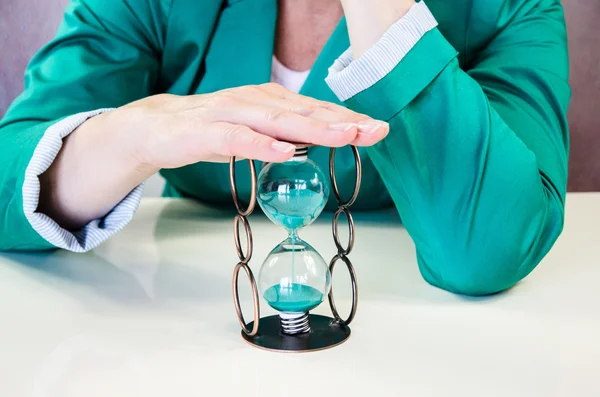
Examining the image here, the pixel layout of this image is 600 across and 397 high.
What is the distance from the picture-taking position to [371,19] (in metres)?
0.76

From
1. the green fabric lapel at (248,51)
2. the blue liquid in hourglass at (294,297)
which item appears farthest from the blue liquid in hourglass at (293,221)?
the green fabric lapel at (248,51)

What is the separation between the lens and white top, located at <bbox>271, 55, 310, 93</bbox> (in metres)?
1.14

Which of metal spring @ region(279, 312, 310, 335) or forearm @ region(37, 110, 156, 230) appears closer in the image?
metal spring @ region(279, 312, 310, 335)

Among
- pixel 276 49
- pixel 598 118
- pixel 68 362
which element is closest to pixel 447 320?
pixel 68 362

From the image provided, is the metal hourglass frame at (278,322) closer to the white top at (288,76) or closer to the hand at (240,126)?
the hand at (240,126)

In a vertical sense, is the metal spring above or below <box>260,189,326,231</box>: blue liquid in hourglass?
below

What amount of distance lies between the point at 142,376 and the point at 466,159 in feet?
1.33

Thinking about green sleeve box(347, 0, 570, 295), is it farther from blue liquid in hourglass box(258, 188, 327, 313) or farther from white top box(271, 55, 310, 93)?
white top box(271, 55, 310, 93)

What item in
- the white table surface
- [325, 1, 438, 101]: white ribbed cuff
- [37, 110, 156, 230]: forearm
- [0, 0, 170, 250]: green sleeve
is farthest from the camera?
[0, 0, 170, 250]: green sleeve

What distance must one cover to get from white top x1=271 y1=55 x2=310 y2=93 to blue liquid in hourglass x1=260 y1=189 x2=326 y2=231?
1.65 ft

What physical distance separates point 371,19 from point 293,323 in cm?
32

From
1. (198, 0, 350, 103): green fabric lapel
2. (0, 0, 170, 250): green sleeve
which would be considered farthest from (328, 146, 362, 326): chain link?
(0, 0, 170, 250): green sleeve

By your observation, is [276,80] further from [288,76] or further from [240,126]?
[240,126]

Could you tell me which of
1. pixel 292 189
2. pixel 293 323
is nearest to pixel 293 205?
pixel 292 189
